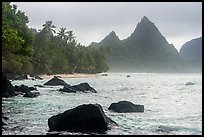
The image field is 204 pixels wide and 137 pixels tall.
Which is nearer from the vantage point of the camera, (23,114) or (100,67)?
(23,114)

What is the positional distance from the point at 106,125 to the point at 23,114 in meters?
6.79

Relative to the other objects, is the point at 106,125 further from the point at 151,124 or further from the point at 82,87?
the point at 82,87

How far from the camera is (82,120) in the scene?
14180mm

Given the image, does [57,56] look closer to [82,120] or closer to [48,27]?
[48,27]

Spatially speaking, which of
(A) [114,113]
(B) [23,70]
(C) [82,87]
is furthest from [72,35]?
(A) [114,113]

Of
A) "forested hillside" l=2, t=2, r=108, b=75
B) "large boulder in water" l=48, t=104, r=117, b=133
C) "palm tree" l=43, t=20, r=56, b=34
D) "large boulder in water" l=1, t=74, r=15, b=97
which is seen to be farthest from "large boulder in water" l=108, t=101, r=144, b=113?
"palm tree" l=43, t=20, r=56, b=34

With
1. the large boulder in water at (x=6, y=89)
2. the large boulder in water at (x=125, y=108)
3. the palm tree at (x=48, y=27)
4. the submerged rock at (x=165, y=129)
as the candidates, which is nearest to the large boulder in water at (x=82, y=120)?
the submerged rock at (x=165, y=129)

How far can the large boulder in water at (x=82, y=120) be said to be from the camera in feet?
46.2

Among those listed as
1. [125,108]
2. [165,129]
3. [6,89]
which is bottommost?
[165,129]

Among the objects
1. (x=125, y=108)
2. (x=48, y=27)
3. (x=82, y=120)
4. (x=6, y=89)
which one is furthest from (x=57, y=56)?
(x=82, y=120)

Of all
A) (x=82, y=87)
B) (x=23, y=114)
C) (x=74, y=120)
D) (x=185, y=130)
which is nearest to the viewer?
(x=74, y=120)

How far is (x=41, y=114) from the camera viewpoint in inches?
778

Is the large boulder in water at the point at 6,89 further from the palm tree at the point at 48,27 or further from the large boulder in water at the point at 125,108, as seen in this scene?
the palm tree at the point at 48,27

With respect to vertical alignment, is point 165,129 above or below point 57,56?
below
